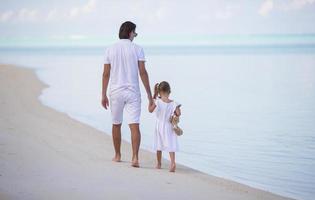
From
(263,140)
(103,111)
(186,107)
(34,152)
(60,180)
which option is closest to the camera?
(60,180)

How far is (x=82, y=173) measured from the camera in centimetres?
753

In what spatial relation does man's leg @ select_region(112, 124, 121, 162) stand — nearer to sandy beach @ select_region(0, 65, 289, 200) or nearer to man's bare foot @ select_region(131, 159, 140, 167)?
sandy beach @ select_region(0, 65, 289, 200)

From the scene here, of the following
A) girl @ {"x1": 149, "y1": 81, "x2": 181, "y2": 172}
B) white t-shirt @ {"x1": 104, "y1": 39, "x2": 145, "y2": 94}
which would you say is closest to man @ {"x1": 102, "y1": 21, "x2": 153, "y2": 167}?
white t-shirt @ {"x1": 104, "y1": 39, "x2": 145, "y2": 94}

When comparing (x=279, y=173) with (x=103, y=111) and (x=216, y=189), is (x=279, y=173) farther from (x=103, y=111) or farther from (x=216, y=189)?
(x=103, y=111)

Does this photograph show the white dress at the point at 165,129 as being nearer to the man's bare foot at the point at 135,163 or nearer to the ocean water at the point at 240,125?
the man's bare foot at the point at 135,163

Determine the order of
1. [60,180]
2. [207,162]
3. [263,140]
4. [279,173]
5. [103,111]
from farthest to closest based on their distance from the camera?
A: [103,111] → [263,140] → [207,162] → [279,173] → [60,180]

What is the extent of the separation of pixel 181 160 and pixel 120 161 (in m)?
1.52

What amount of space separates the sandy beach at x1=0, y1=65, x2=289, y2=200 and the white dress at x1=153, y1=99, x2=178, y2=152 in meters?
0.30

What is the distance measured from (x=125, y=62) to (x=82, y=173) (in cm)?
146

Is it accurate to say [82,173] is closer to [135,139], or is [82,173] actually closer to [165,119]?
[135,139]

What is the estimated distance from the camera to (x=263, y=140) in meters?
11.9

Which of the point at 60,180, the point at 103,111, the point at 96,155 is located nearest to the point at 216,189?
the point at 60,180

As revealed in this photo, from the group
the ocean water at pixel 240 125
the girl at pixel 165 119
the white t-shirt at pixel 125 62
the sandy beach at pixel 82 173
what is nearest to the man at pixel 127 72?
the white t-shirt at pixel 125 62

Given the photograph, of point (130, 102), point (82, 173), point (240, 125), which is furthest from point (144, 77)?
point (240, 125)
